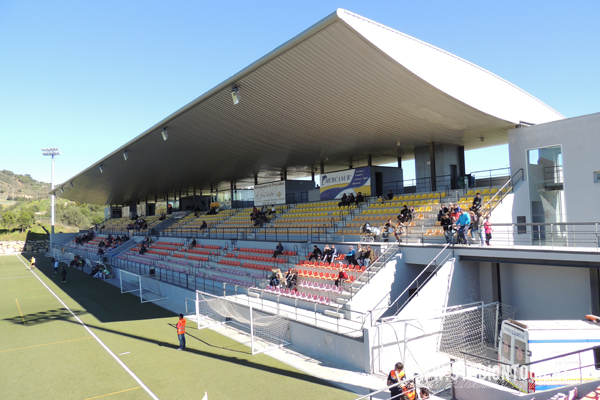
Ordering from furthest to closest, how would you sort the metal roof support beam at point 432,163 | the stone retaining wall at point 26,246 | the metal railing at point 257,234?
the stone retaining wall at point 26,246, the metal railing at point 257,234, the metal roof support beam at point 432,163

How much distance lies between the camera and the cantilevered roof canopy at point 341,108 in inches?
494

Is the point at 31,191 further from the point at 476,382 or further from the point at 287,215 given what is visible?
the point at 476,382

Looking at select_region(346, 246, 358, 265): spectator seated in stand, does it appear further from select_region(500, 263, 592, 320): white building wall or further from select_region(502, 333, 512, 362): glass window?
select_region(502, 333, 512, 362): glass window

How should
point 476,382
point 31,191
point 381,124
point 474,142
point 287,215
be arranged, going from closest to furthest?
1. point 476,382
2. point 381,124
3. point 474,142
4. point 287,215
5. point 31,191

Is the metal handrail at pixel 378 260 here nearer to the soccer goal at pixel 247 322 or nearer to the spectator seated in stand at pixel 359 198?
the soccer goal at pixel 247 322

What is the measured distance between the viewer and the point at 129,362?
11.2m

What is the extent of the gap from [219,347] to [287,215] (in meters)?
15.7

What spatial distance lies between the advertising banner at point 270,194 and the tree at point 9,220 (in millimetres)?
63348

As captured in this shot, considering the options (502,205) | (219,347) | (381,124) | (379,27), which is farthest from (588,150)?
(219,347)

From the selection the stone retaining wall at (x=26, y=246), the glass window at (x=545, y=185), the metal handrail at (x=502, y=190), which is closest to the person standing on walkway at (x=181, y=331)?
the metal handrail at (x=502, y=190)

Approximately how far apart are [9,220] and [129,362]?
77628mm

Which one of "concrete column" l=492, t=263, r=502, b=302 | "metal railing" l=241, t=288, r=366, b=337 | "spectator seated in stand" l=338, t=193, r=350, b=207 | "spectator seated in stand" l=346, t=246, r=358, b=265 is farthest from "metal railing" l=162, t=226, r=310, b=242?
"concrete column" l=492, t=263, r=502, b=302

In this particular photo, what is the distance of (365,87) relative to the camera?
47.6ft

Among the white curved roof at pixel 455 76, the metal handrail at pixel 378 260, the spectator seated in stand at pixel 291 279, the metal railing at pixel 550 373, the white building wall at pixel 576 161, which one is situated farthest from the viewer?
the spectator seated in stand at pixel 291 279
